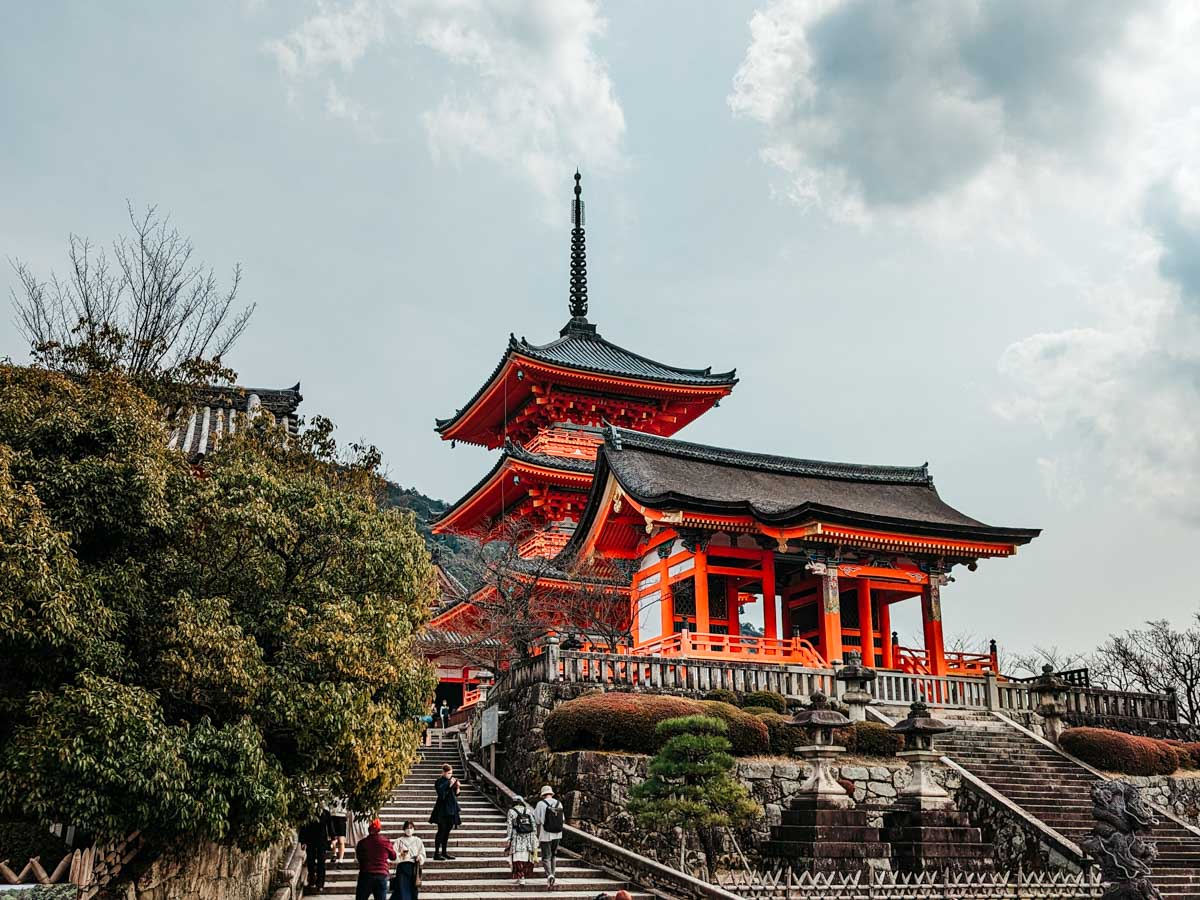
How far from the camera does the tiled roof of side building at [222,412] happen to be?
20828 mm

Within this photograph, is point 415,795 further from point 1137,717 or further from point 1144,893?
point 1137,717

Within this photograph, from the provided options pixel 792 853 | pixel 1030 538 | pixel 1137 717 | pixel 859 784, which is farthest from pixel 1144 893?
pixel 1030 538

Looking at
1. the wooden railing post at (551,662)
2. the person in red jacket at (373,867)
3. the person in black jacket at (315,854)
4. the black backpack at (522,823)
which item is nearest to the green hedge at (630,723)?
the wooden railing post at (551,662)

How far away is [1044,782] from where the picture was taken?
20.3 m

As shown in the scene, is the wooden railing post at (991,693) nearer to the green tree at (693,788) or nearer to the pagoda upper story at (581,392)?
the green tree at (693,788)

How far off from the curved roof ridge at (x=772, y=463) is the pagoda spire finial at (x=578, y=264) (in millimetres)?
16859

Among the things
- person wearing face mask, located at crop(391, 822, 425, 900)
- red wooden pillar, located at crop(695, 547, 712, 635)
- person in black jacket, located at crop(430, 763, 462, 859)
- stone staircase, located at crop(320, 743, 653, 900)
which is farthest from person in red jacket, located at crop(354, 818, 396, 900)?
red wooden pillar, located at crop(695, 547, 712, 635)

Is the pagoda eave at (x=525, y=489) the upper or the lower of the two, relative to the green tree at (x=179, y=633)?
upper

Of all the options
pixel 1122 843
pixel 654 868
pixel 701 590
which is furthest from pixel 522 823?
pixel 701 590

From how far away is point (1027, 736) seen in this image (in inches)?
883

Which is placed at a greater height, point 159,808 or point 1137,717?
point 1137,717

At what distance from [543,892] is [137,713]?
7.13 m

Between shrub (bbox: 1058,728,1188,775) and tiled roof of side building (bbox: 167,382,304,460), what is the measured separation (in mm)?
16094

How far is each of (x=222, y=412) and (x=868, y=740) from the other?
16.2m
